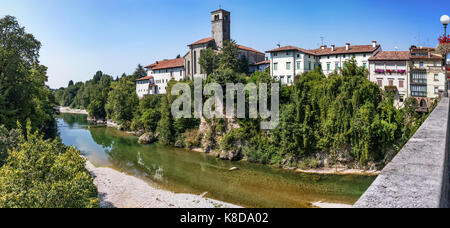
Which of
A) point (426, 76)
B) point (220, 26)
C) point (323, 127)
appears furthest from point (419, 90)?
point (220, 26)

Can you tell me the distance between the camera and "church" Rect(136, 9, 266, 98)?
54.3 m

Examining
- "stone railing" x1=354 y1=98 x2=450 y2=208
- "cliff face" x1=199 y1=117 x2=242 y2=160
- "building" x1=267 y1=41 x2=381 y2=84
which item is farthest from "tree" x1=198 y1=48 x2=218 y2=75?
"stone railing" x1=354 y1=98 x2=450 y2=208

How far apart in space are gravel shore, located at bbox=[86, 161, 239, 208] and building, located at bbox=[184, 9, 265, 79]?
3151cm

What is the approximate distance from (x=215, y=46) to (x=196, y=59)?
191 inches

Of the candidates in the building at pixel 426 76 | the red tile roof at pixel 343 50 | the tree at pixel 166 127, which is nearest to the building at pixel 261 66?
the red tile roof at pixel 343 50

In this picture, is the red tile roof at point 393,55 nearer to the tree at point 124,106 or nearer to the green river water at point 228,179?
the green river water at point 228,179

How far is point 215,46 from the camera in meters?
56.6

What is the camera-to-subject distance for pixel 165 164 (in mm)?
31062

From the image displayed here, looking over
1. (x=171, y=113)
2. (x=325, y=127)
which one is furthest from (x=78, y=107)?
(x=325, y=127)

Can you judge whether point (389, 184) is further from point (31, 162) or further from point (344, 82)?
point (344, 82)

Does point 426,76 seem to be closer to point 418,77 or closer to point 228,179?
point 418,77

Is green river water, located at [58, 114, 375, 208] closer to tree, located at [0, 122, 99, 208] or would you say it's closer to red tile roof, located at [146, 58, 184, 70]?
tree, located at [0, 122, 99, 208]

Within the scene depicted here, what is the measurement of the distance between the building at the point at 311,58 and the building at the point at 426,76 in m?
6.37
